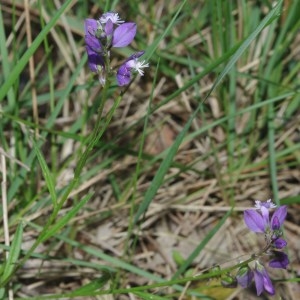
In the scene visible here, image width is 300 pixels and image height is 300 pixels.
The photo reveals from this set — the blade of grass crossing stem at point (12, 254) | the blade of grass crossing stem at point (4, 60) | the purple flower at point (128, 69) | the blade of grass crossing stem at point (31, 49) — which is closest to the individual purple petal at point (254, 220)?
the purple flower at point (128, 69)

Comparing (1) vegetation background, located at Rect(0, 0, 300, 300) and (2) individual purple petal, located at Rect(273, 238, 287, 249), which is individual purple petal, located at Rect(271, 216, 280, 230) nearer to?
(2) individual purple petal, located at Rect(273, 238, 287, 249)

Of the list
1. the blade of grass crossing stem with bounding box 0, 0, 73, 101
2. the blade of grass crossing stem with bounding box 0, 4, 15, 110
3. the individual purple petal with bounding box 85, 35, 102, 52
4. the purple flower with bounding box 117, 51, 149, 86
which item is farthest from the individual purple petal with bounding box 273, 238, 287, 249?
the blade of grass crossing stem with bounding box 0, 4, 15, 110

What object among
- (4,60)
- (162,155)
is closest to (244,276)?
(162,155)

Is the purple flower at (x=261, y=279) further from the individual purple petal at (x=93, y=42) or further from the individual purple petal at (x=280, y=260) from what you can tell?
the individual purple petal at (x=93, y=42)

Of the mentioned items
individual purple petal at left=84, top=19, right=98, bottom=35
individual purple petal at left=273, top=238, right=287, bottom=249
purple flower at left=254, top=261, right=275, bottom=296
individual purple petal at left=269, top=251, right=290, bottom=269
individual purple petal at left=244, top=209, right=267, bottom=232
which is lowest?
purple flower at left=254, top=261, right=275, bottom=296

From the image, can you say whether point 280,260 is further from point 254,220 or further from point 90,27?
point 90,27
